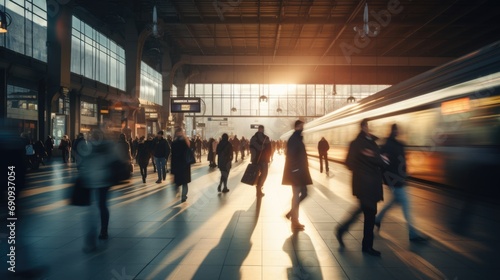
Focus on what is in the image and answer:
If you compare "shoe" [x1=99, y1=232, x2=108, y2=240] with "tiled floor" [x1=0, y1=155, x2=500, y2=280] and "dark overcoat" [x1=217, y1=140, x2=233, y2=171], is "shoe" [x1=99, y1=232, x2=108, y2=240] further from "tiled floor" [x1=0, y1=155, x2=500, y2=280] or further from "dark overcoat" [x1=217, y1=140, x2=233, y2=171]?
"dark overcoat" [x1=217, y1=140, x2=233, y2=171]

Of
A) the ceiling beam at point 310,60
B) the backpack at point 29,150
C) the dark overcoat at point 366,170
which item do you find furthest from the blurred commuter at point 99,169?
the ceiling beam at point 310,60

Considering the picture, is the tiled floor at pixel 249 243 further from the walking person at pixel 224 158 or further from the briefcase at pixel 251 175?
the walking person at pixel 224 158

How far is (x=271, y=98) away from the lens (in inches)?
1689

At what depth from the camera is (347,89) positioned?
43.8 meters

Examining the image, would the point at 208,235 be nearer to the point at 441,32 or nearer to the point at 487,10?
the point at 487,10

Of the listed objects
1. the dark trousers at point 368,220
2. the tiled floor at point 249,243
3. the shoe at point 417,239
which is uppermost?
the dark trousers at point 368,220

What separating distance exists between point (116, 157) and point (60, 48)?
596 inches

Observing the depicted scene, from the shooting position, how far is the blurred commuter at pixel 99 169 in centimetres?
503

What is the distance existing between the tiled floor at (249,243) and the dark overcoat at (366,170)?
0.73 metres

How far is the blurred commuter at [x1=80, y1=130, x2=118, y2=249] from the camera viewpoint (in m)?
5.03

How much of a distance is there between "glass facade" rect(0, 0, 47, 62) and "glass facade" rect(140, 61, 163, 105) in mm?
12672

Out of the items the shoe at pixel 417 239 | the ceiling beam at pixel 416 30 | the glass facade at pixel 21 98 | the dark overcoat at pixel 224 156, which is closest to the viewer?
the shoe at pixel 417 239

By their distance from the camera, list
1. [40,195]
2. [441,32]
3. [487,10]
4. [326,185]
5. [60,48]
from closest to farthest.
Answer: [40,195] < [326,185] < [60,48] < [487,10] < [441,32]

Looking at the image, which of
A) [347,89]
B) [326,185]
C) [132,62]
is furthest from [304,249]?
[347,89]
